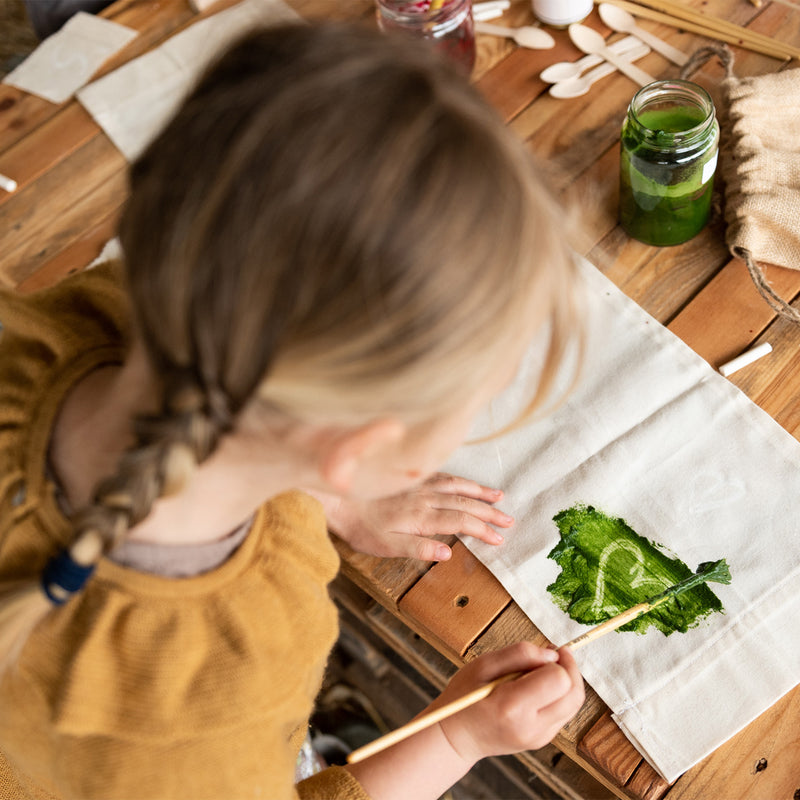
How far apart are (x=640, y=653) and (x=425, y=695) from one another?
0.64m

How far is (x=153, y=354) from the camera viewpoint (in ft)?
1.54

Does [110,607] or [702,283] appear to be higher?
[110,607]

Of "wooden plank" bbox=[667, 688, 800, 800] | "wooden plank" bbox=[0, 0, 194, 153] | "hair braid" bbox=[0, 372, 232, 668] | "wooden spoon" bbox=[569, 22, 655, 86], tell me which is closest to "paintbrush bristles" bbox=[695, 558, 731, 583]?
"wooden plank" bbox=[667, 688, 800, 800]

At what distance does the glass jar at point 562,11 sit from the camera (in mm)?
985

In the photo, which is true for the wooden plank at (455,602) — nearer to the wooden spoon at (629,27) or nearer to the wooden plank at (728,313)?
the wooden plank at (728,313)

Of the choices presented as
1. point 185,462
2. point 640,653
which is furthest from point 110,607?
point 640,653

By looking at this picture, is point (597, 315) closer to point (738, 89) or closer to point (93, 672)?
point (738, 89)

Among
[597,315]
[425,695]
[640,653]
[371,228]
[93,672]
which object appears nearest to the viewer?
[371,228]

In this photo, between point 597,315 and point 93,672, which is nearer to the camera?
point 93,672

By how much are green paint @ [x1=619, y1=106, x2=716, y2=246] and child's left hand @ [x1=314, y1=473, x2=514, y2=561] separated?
320 mm

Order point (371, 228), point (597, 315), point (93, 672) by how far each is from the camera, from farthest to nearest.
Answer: point (597, 315)
point (93, 672)
point (371, 228)

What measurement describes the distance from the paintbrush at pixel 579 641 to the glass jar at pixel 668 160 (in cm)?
34

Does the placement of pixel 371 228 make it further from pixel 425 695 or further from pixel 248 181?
pixel 425 695

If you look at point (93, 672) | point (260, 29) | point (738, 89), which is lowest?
point (738, 89)
